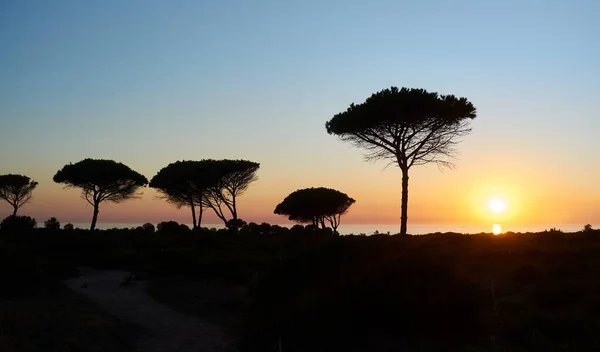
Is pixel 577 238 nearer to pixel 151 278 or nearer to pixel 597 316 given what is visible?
pixel 597 316

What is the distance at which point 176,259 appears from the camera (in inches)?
1233

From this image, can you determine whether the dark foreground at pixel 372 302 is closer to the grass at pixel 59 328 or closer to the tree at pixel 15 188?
the grass at pixel 59 328

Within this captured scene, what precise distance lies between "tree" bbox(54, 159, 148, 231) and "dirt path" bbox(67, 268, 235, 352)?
110 feet

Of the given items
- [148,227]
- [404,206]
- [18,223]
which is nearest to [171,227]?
[148,227]

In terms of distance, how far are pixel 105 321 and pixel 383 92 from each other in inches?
1009

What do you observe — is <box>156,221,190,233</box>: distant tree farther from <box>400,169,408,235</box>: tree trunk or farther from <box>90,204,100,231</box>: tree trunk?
<box>400,169,408,235</box>: tree trunk

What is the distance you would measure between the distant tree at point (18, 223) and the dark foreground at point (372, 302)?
1250 inches

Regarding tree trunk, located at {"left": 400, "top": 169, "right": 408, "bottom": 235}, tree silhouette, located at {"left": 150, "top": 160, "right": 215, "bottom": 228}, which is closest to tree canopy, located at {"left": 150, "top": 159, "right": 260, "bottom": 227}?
tree silhouette, located at {"left": 150, "top": 160, "right": 215, "bottom": 228}

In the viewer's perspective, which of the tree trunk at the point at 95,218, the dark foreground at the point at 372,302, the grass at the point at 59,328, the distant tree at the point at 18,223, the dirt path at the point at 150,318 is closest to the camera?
the dark foreground at the point at 372,302

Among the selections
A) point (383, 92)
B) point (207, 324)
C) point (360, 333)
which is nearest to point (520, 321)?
point (360, 333)

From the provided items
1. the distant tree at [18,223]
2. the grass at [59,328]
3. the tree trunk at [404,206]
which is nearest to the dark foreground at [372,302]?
the grass at [59,328]

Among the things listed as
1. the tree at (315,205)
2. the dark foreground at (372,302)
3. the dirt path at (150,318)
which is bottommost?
the dirt path at (150,318)

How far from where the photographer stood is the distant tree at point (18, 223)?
5359 centimetres

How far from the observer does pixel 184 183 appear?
6050cm
